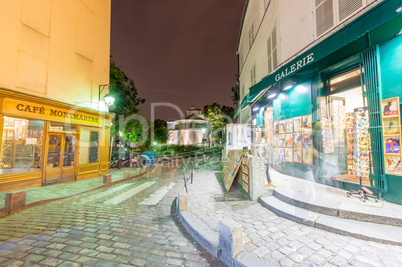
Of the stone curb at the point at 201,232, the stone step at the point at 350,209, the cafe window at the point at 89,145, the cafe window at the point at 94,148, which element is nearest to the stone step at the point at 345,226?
the stone step at the point at 350,209

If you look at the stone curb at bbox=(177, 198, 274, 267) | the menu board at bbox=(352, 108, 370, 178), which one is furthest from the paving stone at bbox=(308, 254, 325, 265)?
the menu board at bbox=(352, 108, 370, 178)

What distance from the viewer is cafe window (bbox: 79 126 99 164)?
11.4 metres

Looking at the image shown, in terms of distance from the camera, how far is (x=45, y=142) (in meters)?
9.37

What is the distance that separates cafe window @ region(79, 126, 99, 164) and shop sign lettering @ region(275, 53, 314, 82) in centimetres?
1168

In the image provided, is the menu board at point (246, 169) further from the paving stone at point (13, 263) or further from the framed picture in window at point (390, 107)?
the paving stone at point (13, 263)

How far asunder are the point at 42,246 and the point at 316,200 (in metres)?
6.20

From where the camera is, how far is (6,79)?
7.89 meters

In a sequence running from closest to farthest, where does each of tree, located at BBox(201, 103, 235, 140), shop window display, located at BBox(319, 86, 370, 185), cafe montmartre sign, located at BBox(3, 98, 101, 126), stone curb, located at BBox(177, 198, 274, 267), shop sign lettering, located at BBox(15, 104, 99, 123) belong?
stone curb, located at BBox(177, 198, 274, 267) < shop window display, located at BBox(319, 86, 370, 185) < cafe montmartre sign, located at BBox(3, 98, 101, 126) < shop sign lettering, located at BBox(15, 104, 99, 123) < tree, located at BBox(201, 103, 235, 140)

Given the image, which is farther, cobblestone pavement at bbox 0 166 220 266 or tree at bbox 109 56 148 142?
tree at bbox 109 56 148 142

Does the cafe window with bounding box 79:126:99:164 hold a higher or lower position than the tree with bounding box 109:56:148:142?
lower

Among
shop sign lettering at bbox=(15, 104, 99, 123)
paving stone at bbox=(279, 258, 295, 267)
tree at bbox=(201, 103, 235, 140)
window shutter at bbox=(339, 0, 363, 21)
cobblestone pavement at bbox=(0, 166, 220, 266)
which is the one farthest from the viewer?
tree at bbox=(201, 103, 235, 140)

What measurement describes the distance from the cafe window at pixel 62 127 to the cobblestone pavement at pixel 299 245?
9646mm

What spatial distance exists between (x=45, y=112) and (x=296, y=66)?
39.3 ft

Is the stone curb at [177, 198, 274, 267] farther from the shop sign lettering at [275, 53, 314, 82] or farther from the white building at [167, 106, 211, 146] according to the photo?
the white building at [167, 106, 211, 146]
